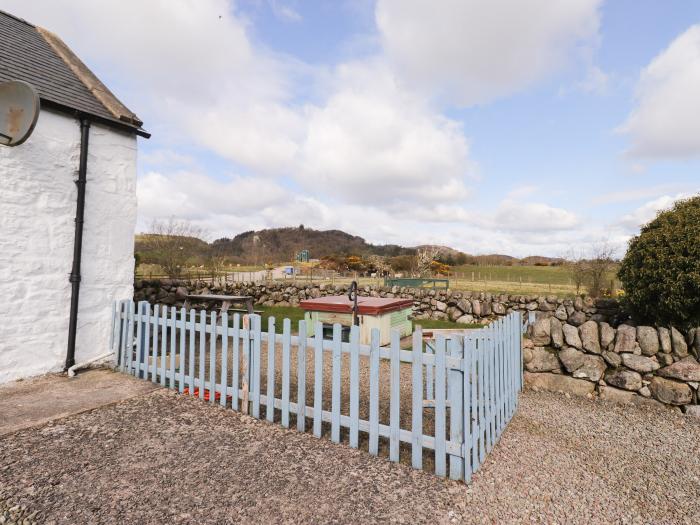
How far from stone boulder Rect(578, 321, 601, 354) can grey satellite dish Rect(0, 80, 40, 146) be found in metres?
7.70

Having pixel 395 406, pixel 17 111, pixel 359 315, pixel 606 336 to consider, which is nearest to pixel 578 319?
pixel 606 336

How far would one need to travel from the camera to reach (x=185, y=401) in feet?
15.6

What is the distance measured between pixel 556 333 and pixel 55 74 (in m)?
9.34

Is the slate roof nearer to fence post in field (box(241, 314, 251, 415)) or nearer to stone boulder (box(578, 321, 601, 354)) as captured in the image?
fence post in field (box(241, 314, 251, 415))

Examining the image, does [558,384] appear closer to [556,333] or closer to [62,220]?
[556,333]

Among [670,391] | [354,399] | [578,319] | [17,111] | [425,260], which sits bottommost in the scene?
[670,391]

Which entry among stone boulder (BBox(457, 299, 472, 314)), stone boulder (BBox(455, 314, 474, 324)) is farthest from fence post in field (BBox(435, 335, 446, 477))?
stone boulder (BBox(457, 299, 472, 314))

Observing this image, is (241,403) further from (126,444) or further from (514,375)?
(514,375)

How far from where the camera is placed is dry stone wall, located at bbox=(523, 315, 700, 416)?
16.2ft

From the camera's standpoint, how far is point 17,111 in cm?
474

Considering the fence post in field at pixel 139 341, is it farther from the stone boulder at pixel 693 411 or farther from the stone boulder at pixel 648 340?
the stone boulder at pixel 693 411

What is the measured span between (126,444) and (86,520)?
110 centimetres

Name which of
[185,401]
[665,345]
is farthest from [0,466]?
[665,345]

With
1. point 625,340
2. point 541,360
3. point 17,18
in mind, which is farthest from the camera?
point 17,18
